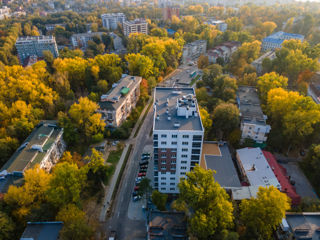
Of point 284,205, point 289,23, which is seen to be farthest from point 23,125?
point 289,23

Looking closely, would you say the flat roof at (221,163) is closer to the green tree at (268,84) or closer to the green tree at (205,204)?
the green tree at (205,204)

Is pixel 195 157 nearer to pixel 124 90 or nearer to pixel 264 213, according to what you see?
pixel 264 213

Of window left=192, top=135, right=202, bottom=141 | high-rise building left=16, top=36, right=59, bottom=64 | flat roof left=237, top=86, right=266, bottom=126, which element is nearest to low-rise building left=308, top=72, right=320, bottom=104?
flat roof left=237, top=86, right=266, bottom=126

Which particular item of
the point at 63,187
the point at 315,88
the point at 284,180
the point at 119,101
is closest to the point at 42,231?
the point at 63,187

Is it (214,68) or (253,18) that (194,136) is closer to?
(214,68)

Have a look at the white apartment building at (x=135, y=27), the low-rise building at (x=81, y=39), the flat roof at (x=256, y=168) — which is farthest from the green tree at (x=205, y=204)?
the white apartment building at (x=135, y=27)
